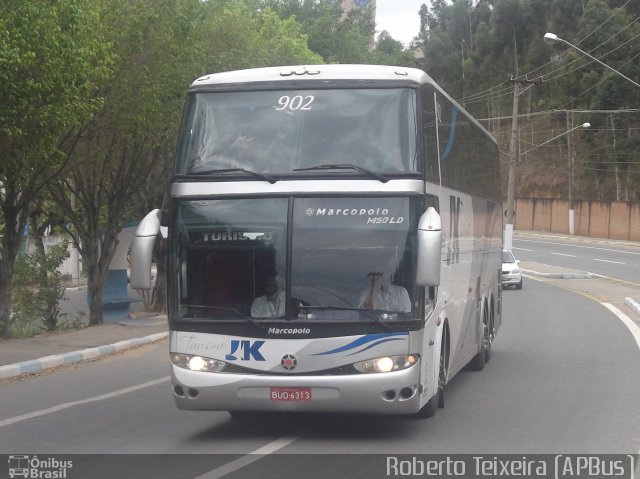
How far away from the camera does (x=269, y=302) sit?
31.8ft

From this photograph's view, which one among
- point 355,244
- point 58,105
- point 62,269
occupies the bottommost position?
point 62,269

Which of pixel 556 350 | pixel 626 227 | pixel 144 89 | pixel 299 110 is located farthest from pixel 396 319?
pixel 626 227

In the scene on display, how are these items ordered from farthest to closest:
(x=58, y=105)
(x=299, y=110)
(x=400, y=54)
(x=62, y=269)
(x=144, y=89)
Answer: (x=400, y=54) < (x=62, y=269) < (x=144, y=89) < (x=58, y=105) < (x=299, y=110)

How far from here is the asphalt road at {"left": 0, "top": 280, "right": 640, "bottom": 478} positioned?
30.5ft

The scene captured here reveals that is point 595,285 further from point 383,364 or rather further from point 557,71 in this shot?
point 557,71

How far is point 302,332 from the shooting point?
31.2ft

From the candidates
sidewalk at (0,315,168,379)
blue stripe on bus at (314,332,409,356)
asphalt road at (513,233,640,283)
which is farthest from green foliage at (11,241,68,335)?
asphalt road at (513,233,640,283)

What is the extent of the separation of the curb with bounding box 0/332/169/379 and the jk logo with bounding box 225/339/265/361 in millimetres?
6788

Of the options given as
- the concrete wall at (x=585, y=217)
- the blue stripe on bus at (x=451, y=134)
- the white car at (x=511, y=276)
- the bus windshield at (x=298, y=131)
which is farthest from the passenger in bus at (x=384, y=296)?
the concrete wall at (x=585, y=217)

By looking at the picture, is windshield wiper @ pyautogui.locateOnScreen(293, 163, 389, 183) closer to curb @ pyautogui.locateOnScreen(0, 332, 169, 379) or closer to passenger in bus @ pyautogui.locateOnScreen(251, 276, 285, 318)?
passenger in bus @ pyautogui.locateOnScreen(251, 276, 285, 318)

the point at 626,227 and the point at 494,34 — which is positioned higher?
the point at 494,34

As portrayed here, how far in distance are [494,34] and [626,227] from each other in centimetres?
2757

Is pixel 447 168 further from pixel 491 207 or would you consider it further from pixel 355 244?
pixel 491 207

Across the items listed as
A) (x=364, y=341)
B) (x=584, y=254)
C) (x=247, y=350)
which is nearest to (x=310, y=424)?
(x=247, y=350)
